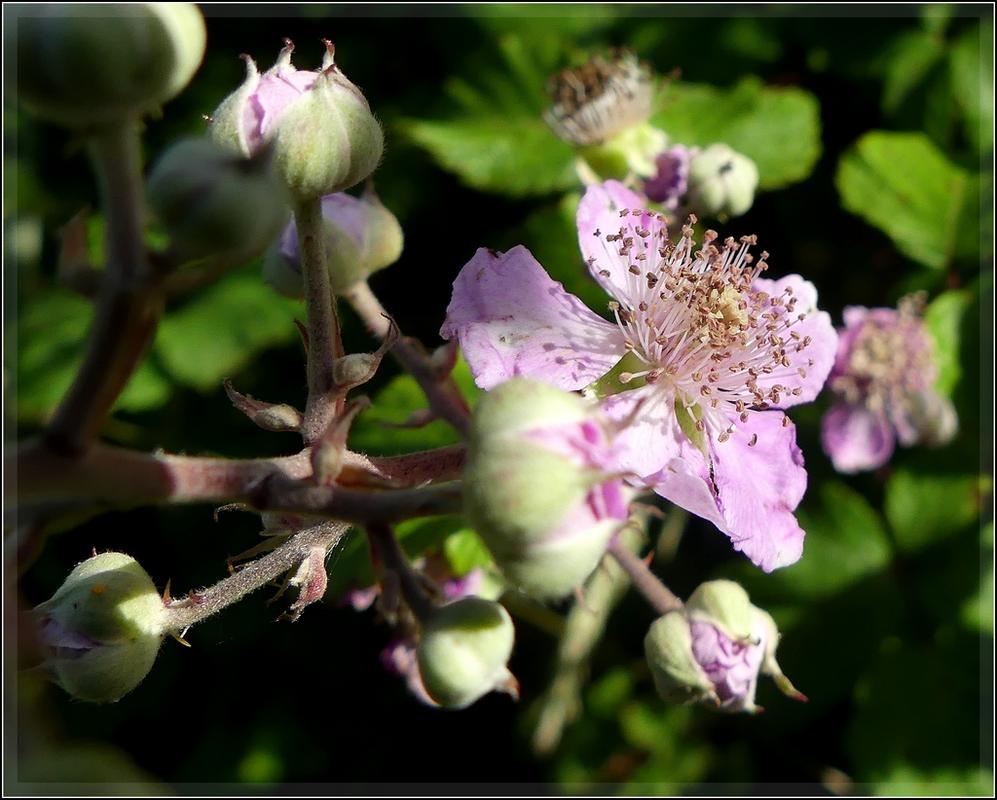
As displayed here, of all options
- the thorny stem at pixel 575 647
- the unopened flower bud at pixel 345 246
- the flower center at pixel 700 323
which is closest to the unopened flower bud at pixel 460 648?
the flower center at pixel 700 323

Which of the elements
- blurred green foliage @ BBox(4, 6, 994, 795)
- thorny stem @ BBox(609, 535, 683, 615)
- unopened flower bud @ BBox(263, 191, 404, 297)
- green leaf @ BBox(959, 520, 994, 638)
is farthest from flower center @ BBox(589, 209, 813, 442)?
green leaf @ BBox(959, 520, 994, 638)

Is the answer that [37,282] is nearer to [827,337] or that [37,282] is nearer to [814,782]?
[827,337]

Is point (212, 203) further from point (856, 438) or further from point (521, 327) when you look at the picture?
point (856, 438)

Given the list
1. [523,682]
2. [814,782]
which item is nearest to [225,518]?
[523,682]

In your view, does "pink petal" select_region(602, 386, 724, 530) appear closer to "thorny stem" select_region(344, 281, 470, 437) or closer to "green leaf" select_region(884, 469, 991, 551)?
"thorny stem" select_region(344, 281, 470, 437)

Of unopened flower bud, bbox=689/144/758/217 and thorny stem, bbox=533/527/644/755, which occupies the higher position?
unopened flower bud, bbox=689/144/758/217

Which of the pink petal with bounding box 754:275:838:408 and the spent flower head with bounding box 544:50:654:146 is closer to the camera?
the pink petal with bounding box 754:275:838:408

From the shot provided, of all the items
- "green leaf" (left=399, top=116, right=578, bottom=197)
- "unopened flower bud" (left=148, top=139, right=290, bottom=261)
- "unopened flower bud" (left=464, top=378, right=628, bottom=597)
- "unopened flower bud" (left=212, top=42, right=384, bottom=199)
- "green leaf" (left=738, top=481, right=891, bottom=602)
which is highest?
"unopened flower bud" (left=148, top=139, right=290, bottom=261)

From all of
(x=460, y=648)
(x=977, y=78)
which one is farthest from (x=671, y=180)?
(x=460, y=648)

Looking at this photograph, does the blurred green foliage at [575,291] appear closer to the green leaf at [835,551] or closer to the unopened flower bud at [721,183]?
the green leaf at [835,551]
